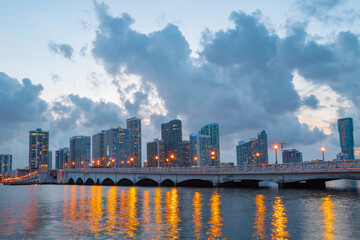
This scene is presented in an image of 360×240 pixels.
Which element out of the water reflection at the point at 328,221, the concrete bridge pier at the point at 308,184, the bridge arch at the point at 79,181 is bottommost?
the bridge arch at the point at 79,181

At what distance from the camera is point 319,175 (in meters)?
52.5

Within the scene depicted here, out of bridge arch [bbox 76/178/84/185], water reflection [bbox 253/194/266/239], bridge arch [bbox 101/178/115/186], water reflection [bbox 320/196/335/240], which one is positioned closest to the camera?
water reflection [bbox 320/196/335/240]

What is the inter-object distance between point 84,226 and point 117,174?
271 feet

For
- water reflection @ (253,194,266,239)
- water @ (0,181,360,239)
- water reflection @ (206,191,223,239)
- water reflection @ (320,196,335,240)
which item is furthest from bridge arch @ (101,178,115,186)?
water reflection @ (320,196,335,240)

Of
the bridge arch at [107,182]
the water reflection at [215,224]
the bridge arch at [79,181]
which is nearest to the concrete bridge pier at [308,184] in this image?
the water reflection at [215,224]

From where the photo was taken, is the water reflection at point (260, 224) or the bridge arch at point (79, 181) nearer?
the water reflection at point (260, 224)

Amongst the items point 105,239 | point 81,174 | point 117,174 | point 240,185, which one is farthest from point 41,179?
point 105,239

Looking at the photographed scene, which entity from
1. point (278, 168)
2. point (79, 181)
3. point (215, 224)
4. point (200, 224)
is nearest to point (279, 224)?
point (215, 224)

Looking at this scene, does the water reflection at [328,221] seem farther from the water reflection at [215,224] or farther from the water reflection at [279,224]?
the water reflection at [215,224]

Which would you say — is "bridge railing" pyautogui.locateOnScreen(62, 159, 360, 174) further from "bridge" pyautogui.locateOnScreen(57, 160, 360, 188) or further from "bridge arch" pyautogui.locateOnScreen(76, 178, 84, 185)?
"bridge arch" pyautogui.locateOnScreen(76, 178, 84, 185)

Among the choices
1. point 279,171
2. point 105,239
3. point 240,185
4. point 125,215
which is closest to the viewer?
point 105,239

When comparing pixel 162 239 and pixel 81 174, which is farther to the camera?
pixel 81 174

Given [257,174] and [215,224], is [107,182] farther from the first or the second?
[215,224]

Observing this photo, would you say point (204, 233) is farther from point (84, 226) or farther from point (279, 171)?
point (279, 171)
